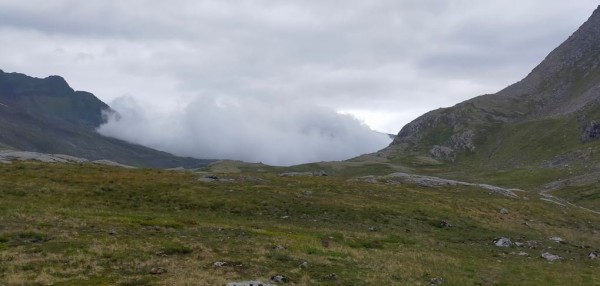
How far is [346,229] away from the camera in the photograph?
5106 centimetres

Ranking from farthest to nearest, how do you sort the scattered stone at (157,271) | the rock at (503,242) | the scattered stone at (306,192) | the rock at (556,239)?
the scattered stone at (306,192), the rock at (556,239), the rock at (503,242), the scattered stone at (157,271)

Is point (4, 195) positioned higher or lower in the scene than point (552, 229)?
higher

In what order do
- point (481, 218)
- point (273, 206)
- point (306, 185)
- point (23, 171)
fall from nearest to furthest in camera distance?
point (273, 206) < point (481, 218) < point (23, 171) < point (306, 185)

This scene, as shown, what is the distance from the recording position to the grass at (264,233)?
2823 cm

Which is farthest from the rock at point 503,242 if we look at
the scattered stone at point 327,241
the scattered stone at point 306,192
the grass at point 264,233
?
the scattered stone at point 306,192

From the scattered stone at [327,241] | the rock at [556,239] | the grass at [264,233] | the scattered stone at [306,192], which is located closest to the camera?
the grass at [264,233]

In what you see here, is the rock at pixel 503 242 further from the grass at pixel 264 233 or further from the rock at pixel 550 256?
the rock at pixel 550 256

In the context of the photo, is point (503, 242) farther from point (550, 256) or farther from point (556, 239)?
point (556, 239)

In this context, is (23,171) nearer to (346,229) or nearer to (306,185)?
(306,185)

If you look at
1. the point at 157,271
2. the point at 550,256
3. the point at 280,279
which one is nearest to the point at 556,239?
the point at 550,256

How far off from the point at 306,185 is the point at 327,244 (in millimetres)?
37252

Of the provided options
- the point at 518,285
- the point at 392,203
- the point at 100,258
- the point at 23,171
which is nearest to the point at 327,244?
the point at 518,285

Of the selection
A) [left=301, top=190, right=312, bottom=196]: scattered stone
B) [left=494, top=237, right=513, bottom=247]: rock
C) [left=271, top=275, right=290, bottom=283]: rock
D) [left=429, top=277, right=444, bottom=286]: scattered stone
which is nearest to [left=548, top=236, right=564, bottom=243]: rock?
[left=494, top=237, right=513, bottom=247]: rock

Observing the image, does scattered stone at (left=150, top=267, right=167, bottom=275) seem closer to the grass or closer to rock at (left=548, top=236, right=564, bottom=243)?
the grass
